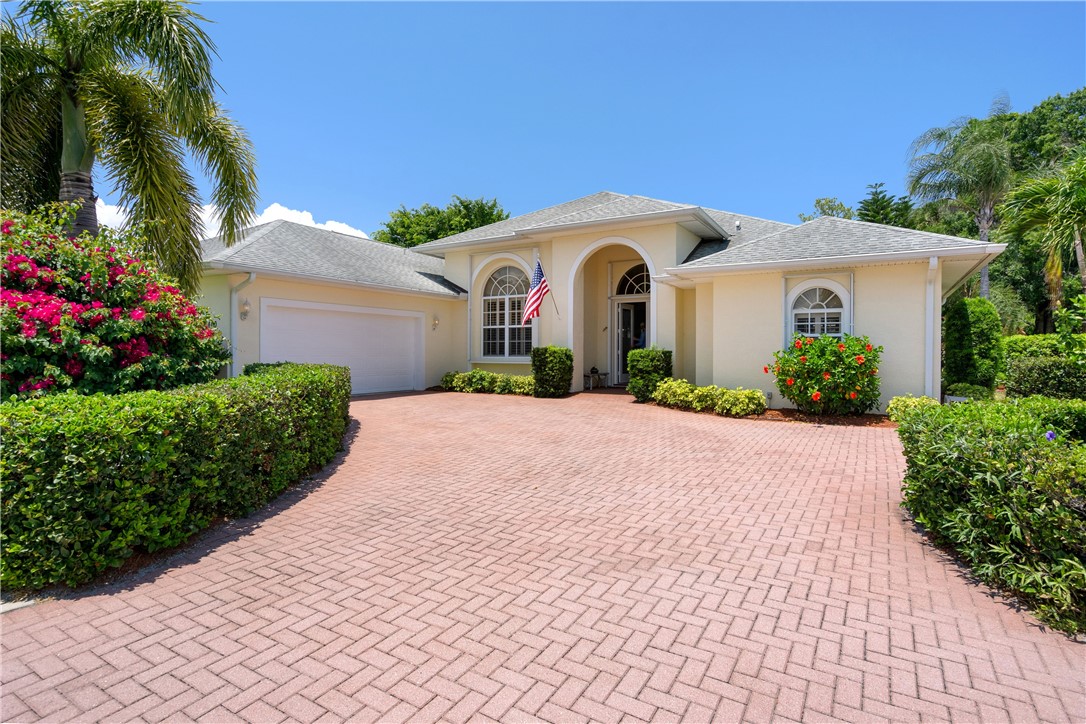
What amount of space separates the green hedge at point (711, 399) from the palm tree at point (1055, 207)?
534 centimetres

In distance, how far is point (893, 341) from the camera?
37.5 feet

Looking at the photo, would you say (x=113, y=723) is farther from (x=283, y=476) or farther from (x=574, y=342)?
(x=574, y=342)

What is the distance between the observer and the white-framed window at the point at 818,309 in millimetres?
11828

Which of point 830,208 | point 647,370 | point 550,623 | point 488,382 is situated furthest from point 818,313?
point 830,208

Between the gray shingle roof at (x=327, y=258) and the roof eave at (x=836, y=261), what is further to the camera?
the gray shingle roof at (x=327, y=258)

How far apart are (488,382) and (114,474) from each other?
13114 millimetres

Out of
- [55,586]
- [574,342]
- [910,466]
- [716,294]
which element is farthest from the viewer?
[574,342]

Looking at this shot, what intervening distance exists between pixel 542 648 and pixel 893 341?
11.4 meters

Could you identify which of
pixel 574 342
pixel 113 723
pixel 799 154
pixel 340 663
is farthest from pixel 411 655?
pixel 799 154

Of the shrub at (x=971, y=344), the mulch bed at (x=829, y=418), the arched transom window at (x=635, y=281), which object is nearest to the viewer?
the mulch bed at (x=829, y=418)

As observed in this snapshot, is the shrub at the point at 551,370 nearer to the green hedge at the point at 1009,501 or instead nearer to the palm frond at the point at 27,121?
the green hedge at the point at 1009,501

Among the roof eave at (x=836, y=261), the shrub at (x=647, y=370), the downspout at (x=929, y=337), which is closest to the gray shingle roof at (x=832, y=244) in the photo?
the roof eave at (x=836, y=261)

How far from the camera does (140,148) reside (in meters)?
9.55

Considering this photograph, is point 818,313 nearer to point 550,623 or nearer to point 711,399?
point 711,399
